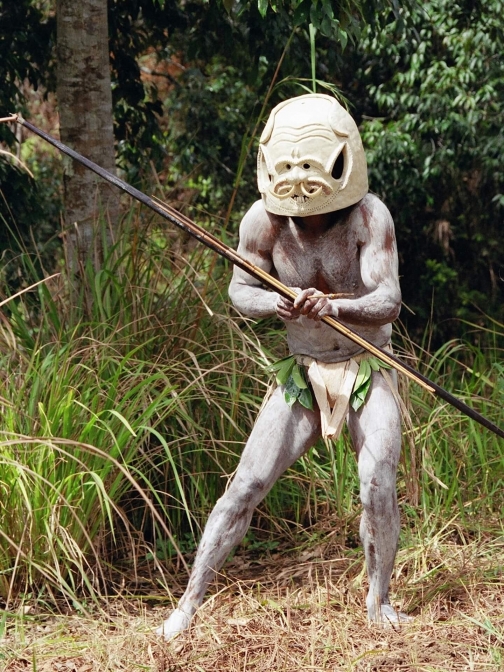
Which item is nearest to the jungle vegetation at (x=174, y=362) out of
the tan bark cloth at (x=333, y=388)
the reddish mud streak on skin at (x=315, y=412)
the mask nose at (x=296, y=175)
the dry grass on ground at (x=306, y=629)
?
the dry grass on ground at (x=306, y=629)

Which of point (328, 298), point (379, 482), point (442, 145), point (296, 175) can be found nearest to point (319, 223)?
point (296, 175)

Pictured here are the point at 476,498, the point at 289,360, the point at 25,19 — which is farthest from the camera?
the point at 25,19

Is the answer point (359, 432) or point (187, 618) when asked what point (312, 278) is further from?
point (187, 618)

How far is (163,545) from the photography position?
4.56 meters

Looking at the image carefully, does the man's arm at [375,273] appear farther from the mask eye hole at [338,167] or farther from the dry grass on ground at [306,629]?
the dry grass on ground at [306,629]

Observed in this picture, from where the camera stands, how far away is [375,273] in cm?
354

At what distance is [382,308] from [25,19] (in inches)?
157

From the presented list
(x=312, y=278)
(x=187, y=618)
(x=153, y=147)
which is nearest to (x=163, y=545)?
(x=187, y=618)

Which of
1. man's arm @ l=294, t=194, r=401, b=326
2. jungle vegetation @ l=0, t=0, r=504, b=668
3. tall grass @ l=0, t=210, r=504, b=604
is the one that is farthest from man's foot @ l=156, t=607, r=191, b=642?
man's arm @ l=294, t=194, r=401, b=326

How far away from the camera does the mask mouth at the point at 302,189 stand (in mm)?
3477

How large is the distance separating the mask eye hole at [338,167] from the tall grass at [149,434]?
912 millimetres

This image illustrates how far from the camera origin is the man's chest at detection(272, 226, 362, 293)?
3.62 meters

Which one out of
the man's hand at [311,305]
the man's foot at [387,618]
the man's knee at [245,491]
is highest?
the man's hand at [311,305]

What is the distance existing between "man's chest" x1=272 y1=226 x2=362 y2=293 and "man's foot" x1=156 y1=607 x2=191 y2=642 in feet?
Result: 3.91
